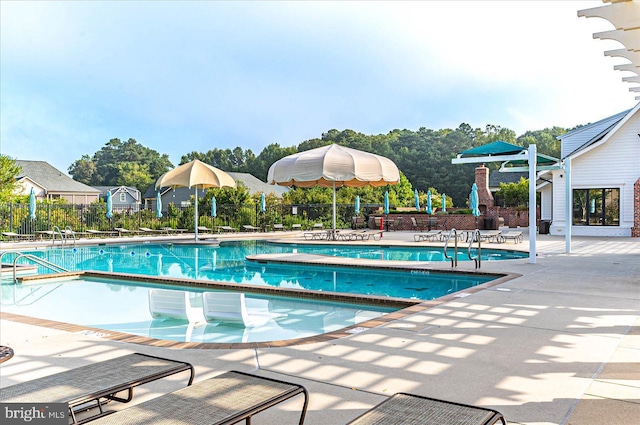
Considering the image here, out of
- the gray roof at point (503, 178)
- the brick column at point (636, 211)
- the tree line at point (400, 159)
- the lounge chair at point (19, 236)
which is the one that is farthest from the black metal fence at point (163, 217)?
the gray roof at point (503, 178)

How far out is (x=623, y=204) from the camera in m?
21.0

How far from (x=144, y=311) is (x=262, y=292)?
2.03 metres

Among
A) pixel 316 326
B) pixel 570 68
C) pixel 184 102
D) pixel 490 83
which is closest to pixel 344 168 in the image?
pixel 316 326

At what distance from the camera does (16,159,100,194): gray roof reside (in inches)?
1569

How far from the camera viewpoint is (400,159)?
51312 mm

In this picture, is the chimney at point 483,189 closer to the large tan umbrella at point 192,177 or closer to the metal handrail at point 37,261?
the large tan umbrella at point 192,177

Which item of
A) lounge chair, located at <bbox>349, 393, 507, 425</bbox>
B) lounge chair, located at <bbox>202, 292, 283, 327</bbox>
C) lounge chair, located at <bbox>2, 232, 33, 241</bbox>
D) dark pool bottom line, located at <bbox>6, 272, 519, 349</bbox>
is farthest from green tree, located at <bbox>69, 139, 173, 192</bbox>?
lounge chair, located at <bbox>349, 393, 507, 425</bbox>

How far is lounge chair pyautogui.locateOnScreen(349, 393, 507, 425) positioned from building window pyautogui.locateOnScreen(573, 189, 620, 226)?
22.1 metres

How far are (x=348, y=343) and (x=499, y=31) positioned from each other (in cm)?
2101

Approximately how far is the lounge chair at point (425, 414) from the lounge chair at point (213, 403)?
1.67ft

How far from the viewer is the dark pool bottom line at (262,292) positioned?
5070mm

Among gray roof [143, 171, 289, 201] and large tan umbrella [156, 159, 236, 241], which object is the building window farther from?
gray roof [143, 171, 289, 201]

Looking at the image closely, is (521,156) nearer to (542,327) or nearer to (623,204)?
(542,327)

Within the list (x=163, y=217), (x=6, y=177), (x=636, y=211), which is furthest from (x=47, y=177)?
(x=636, y=211)
